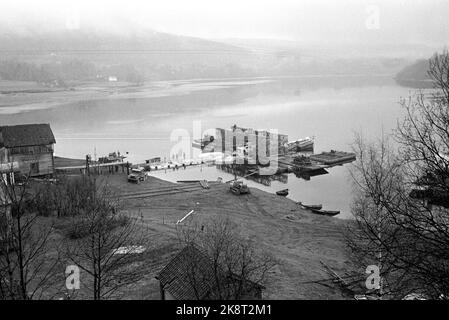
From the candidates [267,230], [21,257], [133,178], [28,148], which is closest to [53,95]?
[133,178]

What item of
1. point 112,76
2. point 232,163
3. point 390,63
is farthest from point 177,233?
point 390,63

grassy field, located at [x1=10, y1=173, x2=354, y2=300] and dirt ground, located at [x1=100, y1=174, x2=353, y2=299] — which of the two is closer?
grassy field, located at [x1=10, y1=173, x2=354, y2=300]

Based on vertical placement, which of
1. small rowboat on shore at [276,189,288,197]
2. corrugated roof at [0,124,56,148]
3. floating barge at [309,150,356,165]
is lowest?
small rowboat on shore at [276,189,288,197]

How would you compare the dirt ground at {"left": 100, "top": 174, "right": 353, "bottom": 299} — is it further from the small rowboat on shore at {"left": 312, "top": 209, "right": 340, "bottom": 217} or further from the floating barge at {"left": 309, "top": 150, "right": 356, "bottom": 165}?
the floating barge at {"left": 309, "top": 150, "right": 356, "bottom": 165}

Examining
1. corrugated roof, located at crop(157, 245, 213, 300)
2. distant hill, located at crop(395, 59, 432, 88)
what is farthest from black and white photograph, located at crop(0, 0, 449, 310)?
distant hill, located at crop(395, 59, 432, 88)

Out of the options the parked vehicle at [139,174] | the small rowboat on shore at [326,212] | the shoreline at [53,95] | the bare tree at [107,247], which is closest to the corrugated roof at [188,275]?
the bare tree at [107,247]
